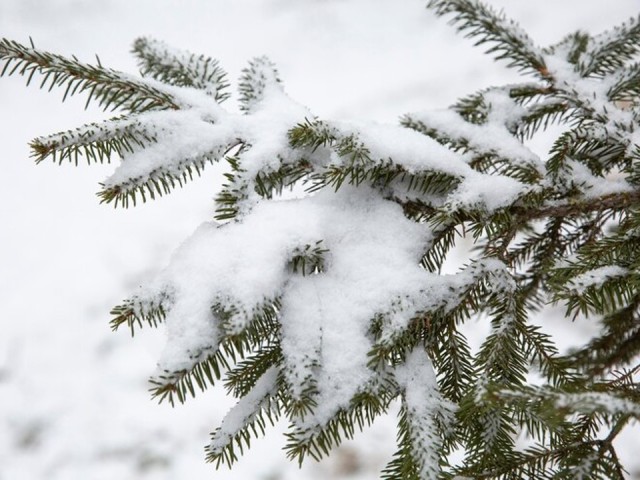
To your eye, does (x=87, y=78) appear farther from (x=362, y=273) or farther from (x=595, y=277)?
(x=595, y=277)

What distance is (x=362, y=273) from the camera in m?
0.74

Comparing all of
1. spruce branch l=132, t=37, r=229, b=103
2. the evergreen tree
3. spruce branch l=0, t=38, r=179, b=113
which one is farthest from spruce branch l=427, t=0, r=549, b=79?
spruce branch l=0, t=38, r=179, b=113

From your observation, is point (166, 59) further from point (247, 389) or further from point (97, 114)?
A: point (97, 114)

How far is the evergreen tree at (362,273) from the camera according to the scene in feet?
2.14

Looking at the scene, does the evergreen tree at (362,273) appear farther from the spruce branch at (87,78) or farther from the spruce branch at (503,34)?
the spruce branch at (503,34)

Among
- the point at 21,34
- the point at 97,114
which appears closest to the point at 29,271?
the point at 97,114

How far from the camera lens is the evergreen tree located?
0.65m

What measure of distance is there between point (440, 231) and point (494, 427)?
0.29 meters

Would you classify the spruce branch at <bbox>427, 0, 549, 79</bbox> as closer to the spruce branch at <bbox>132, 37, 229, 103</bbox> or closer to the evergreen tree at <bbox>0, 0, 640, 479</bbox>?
the evergreen tree at <bbox>0, 0, 640, 479</bbox>

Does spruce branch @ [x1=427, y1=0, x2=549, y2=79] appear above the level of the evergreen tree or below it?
above

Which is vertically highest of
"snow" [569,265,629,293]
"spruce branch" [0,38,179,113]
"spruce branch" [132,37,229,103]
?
"spruce branch" [132,37,229,103]

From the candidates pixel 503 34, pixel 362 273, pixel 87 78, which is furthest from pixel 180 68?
pixel 503 34

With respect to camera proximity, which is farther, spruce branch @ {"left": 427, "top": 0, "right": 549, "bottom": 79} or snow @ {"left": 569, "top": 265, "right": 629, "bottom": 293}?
spruce branch @ {"left": 427, "top": 0, "right": 549, "bottom": 79}

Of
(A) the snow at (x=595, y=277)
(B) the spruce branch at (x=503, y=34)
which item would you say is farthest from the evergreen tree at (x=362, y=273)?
(B) the spruce branch at (x=503, y=34)
